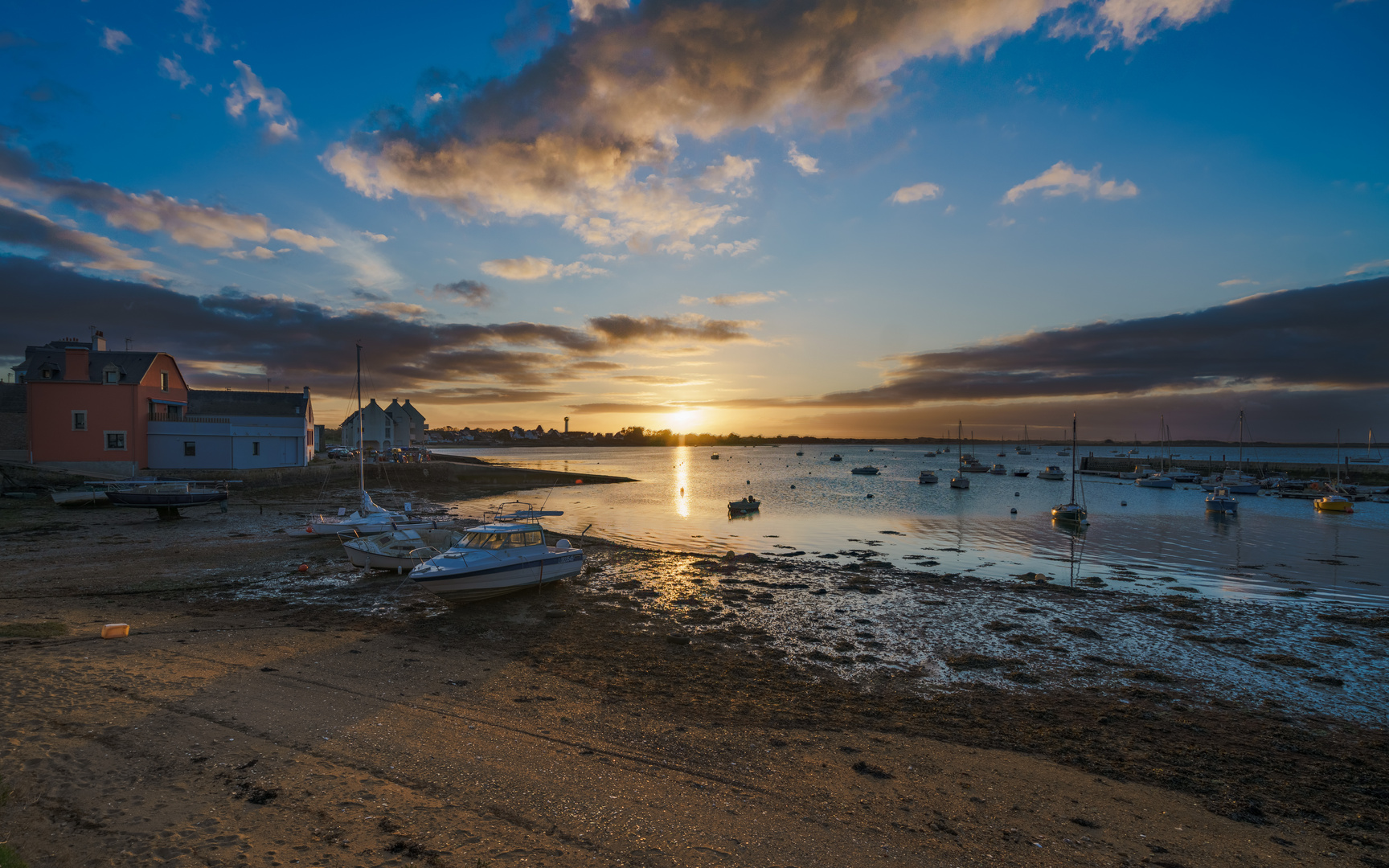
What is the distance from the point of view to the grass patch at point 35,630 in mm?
12992

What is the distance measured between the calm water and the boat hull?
11.9m

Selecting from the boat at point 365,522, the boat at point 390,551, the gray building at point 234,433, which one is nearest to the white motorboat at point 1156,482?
the boat at point 365,522

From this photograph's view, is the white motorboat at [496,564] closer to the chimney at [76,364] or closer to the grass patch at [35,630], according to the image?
the grass patch at [35,630]

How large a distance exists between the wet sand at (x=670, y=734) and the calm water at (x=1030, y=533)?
879 centimetres

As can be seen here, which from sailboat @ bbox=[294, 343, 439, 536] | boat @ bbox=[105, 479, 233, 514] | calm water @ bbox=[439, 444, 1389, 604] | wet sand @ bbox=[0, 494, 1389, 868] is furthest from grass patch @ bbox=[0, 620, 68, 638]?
Result: boat @ bbox=[105, 479, 233, 514]

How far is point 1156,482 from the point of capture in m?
82.4

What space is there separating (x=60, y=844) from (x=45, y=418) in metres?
53.4

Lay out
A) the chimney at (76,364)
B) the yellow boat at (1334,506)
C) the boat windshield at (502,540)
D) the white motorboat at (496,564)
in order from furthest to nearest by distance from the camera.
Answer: the yellow boat at (1334,506) < the chimney at (76,364) < the boat windshield at (502,540) < the white motorboat at (496,564)

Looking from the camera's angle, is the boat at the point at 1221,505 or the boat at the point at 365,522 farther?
the boat at the point at 1221,505

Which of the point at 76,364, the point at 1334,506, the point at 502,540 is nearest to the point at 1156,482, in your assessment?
the point at 1334,506

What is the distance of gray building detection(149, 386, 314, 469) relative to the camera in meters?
47.2

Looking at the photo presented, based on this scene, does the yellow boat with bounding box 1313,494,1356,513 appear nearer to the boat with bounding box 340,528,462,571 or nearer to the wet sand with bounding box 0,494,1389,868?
the wet sand with bounding box 0,494,1389,868

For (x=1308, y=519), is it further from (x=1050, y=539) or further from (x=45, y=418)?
(x=45, y=418)

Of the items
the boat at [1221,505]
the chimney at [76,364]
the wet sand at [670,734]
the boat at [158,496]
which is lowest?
the boat at [1221,505]
